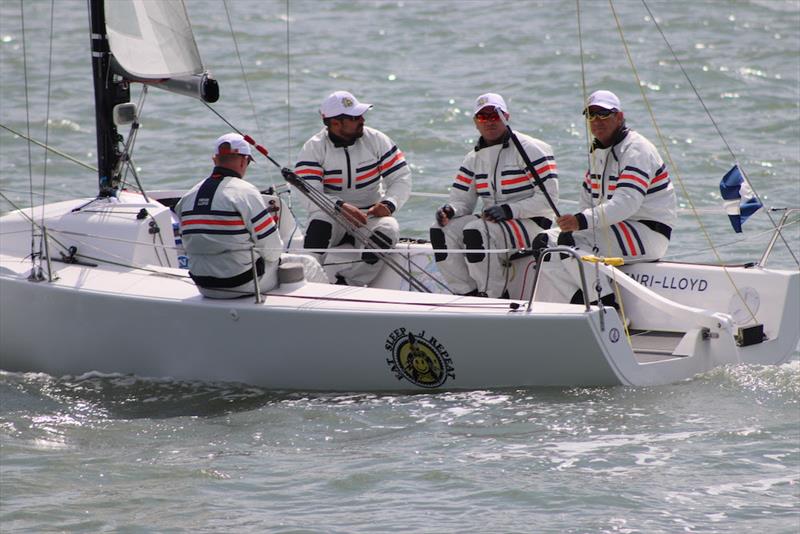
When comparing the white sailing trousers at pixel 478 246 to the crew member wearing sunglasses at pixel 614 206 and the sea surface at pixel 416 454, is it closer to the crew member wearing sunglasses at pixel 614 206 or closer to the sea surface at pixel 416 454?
the crew member wearing sunglasses at pixel 614 206

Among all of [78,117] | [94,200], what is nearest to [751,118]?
[78,117]

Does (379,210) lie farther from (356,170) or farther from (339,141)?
(339,141)

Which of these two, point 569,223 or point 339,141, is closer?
point 569,223

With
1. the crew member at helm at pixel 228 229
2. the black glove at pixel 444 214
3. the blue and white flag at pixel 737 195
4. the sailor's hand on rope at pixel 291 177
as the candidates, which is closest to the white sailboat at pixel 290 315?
the crew member at helm at pixel 228 229

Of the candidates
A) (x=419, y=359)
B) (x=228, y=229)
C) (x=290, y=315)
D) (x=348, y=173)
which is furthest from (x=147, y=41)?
(x=419, y=359)

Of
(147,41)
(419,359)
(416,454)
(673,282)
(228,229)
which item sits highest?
(147,41)

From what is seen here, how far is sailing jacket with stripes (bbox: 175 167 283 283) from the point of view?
7.05 meters

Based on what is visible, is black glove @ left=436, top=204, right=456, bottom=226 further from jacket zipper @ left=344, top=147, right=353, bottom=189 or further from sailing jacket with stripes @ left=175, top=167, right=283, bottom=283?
sailing jacket with stripes @ left=175, top=167, right=283, bottom=283

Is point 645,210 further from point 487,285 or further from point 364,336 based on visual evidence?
point 364,336

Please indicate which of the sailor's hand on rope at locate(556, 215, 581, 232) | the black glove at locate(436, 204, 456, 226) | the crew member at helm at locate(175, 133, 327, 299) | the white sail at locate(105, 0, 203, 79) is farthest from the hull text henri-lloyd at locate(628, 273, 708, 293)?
the white sail at locate(105, 0, 203, 79)

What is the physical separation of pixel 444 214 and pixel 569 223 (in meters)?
0.82

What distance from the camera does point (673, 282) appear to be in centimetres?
769

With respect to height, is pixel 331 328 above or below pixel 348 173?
below

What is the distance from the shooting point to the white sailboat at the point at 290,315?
6.84 metres
